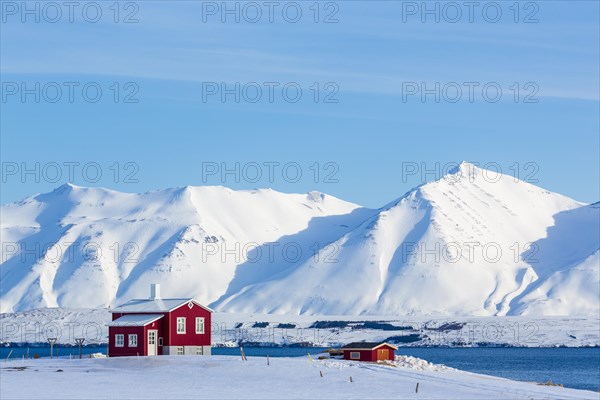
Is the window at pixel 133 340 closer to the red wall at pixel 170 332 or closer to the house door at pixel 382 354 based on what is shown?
the red wall at pixel 170 332

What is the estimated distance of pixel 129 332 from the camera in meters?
115

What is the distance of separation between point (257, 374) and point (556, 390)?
24.5 m

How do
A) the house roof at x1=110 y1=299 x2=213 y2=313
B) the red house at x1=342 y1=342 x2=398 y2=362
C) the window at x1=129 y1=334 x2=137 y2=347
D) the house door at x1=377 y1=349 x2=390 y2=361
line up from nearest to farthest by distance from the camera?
the red house at x1=342 y1=342 x2=398 y2=362, the house door at x1=377 y1=349 x2=390 y2=361, the window at x1=129 y1=334 x2=137 y2=347, the house roof at x1=110 y1=299 x2=213 y2=313

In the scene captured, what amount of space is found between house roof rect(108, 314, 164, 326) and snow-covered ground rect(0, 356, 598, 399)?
27.4 ft

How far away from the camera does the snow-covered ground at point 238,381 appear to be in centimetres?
7912

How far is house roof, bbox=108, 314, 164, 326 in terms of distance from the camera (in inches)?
4510

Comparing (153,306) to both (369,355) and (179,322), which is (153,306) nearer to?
(179,322)

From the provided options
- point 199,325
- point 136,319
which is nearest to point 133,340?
point 136,319

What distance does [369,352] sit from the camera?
114 meters

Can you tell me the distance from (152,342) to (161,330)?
155 centimetres

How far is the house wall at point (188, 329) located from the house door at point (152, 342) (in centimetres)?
123

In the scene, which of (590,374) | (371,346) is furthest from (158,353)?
(590,374)

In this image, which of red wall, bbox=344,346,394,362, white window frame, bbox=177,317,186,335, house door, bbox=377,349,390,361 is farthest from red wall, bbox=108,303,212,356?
house door, bbox=377,349,390,361

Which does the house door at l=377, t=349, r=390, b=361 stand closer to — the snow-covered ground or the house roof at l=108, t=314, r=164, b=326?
the snow-covered ground
